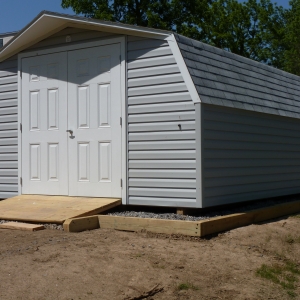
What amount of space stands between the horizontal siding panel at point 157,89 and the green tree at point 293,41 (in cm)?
2544

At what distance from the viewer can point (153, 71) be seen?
8.57 metres

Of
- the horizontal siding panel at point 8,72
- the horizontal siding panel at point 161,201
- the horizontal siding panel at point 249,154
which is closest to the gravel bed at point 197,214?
the horizontal siding panel at point 161,201

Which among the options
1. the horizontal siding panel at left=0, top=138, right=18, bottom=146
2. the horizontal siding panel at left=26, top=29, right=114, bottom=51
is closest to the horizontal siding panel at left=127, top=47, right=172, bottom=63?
the horizontal siding panel at left=26, top=29, right=114, bottom=51

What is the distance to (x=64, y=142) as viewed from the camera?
375 inches

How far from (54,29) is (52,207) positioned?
3349 millimetres

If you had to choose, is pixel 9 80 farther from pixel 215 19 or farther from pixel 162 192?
pixel 215 19

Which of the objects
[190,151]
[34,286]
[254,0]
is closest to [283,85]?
[190,151]

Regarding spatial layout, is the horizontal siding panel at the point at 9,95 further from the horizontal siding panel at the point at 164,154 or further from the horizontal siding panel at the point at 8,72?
the horizontal siding panel at the point at 164,154

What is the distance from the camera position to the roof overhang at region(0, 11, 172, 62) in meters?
8.59

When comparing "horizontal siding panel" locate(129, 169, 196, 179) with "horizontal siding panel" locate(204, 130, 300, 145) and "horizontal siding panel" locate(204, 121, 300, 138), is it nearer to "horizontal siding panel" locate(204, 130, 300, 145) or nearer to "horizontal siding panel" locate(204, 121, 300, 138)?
"horizontal siding panel" locate(204, 130, 300, 145)

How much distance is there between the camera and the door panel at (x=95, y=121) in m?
8.97

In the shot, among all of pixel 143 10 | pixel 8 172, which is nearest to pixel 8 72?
pixel 8 172

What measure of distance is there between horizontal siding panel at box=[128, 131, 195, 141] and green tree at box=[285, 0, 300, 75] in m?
25.6

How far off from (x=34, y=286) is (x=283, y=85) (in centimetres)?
820
